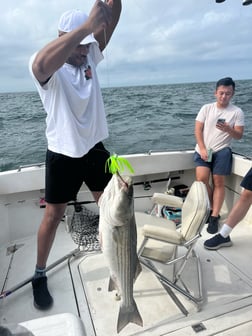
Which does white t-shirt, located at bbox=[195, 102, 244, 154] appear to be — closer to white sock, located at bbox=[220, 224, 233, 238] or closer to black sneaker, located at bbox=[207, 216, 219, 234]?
black sneaker, located at bbox=[207, 216, 219, 234]

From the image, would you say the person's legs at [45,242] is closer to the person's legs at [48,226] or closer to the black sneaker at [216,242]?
the person's legs at [48,226]

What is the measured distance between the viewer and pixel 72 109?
1882mm

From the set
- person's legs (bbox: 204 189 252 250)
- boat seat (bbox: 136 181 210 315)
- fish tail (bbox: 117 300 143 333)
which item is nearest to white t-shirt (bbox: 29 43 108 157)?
boat seat (bbox: 136 181 210 315)

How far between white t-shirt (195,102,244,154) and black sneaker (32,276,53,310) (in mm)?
2311

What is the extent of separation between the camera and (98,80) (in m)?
2.10

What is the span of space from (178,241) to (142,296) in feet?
2.01

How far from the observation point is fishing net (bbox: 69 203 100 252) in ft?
9.63

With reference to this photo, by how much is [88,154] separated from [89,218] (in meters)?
1.41

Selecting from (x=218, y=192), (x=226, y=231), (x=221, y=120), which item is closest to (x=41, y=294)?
(x=226, y=231)

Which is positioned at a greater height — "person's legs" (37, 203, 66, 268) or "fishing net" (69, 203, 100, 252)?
"person's legs" (37, 203, 66, 268)

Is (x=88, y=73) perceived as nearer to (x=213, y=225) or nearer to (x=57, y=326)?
(x=57, y=326)

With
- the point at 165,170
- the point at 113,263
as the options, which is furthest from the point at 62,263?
the point at 165,170

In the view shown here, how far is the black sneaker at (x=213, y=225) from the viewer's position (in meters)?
3.24

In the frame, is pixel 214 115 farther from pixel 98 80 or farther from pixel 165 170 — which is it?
pixel 98 80
